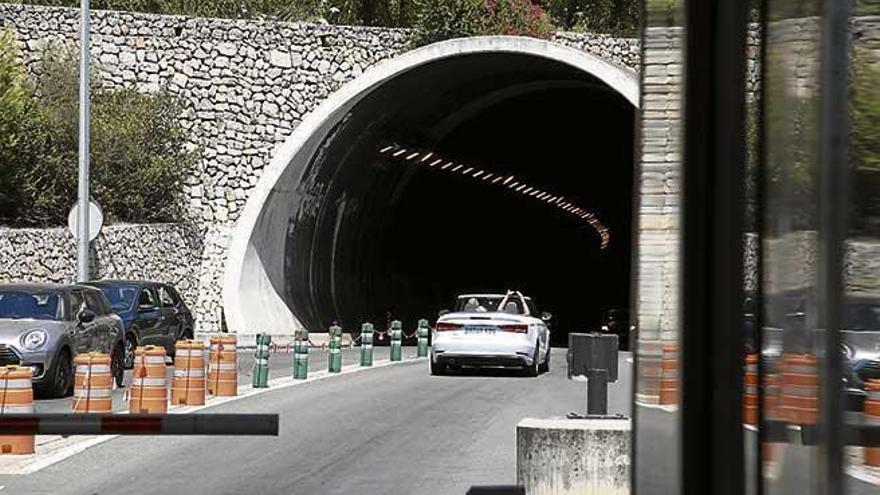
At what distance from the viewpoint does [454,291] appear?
189ft

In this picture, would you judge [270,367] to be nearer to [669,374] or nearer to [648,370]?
[648,370]

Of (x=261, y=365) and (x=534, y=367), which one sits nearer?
(x=261, y=365)

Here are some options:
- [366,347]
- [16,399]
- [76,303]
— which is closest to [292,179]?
[366,347]

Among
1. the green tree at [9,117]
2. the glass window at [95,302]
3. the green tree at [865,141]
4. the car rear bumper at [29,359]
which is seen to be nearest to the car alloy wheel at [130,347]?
the glass window at [95,302]

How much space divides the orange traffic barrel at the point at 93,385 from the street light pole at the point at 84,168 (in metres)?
14.8

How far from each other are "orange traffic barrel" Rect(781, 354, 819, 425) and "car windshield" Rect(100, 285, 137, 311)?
29143mm

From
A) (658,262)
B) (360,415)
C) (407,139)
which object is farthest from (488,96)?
(658,262)

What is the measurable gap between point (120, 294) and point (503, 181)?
26554mm

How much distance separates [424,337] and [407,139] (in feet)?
30.6

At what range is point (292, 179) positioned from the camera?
39.2m

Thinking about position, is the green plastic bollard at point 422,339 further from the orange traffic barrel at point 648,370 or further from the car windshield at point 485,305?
the orange traffic barrel at point 648,370

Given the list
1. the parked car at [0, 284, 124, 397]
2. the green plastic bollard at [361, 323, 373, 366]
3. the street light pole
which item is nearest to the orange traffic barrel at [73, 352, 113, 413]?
the parked car at [0, 284, 124, 397]

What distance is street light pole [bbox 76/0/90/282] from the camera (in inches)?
1299

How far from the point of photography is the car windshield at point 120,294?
3102 centimetres
